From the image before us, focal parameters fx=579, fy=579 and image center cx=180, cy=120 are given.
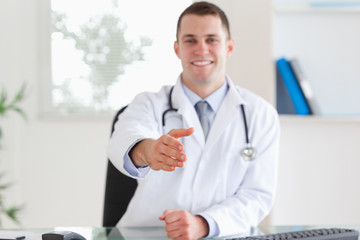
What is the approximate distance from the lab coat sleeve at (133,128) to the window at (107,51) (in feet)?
5.30

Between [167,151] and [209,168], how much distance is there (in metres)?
0.56

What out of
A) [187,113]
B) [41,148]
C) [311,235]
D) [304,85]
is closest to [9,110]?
[41,148]

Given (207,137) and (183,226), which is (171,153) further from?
(207,137)

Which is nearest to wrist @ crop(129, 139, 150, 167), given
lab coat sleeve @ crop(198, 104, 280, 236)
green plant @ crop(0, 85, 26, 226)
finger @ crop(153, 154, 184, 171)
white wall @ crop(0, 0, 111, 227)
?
finger @ crop(153, 154, 184, 171)

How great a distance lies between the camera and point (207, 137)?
6.63ft

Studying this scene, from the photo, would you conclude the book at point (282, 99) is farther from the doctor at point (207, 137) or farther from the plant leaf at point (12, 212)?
the plant leaf at point (12, 212)

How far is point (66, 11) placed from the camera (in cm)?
368

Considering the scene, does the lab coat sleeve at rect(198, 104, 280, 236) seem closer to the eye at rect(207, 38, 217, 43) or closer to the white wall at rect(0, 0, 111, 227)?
the eye at rect(207, 38, 217, 43)

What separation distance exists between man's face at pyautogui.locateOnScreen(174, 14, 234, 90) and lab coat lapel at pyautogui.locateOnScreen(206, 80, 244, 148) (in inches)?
3.6

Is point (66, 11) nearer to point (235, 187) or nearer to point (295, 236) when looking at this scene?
point (235, 187)

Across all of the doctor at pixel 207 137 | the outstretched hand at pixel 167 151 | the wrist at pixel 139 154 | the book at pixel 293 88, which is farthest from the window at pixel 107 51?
the outstretched hand at pixel 167 151

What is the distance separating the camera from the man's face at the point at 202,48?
204 centimetres

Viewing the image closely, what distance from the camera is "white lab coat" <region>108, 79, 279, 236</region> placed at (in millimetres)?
1944

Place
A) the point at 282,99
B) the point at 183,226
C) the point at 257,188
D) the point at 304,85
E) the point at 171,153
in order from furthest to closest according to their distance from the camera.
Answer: the point at 282,99
the point at 304,85
the point at 257,188
the point at 183,226
the point at 171,153
